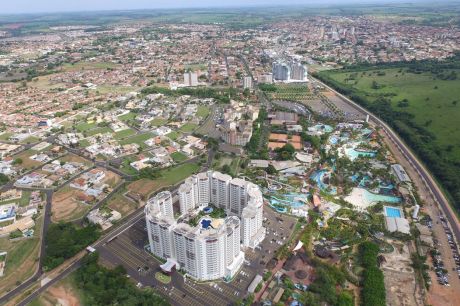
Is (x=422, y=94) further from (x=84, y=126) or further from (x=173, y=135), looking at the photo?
(x=84, y=126)

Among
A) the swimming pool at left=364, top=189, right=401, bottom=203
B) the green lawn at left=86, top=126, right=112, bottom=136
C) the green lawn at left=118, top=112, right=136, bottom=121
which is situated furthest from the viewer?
the green lawn at left=118, top=112, right=136, bottom=121

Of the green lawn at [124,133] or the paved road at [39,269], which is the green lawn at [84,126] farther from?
the paved road at [39,269]

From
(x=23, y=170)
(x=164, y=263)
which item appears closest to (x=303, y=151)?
(x=164, y=263)

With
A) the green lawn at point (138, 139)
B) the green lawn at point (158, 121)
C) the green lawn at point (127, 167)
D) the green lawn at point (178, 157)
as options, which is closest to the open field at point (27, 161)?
the green lawn at point (127, 167)

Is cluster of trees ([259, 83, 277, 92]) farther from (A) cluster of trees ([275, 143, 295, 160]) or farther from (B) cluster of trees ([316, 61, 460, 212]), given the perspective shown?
(A) cluster of trees ([275, 143, 295, 160])

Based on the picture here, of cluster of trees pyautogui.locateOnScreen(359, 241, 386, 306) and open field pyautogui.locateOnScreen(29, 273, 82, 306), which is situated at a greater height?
cluster of trees pyautogui.locateOnScreen(359, 241, 386, 306)

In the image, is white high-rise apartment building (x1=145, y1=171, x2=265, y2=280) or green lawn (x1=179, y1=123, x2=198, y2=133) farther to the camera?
green lawn (x1=179, y1=123, x2=198, y2=133)

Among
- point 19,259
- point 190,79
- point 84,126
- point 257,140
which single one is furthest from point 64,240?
point 190,79

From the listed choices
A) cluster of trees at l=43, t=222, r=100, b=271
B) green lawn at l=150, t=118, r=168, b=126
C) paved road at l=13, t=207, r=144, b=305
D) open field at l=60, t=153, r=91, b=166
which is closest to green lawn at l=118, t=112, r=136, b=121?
green lawn at l=150, t=118, r=168, b=126
